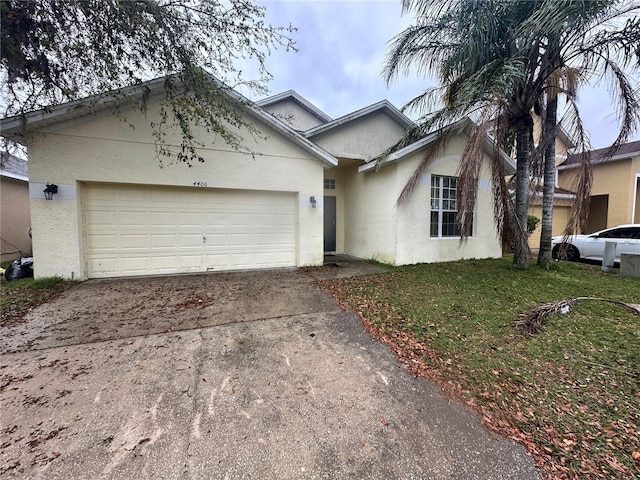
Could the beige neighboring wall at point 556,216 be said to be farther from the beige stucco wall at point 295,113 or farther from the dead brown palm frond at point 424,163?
the beige stucco wall at point 295,113

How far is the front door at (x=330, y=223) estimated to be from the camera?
10.8 metres

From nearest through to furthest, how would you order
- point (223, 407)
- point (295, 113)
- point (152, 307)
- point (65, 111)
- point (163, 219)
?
point (223, 407) → point (152, 307) → point (65, 111) → point (163, 219) → point (295, 113)

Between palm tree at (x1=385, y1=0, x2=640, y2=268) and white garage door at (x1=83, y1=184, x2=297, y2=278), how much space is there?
5.30 meters

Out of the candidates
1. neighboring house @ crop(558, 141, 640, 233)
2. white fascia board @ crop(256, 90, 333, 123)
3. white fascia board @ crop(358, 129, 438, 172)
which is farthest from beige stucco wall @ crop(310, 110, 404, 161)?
neighboring house @ crop(558, 141, 640, 233)

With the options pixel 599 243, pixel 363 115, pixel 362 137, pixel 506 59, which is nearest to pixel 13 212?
pixel 362 137

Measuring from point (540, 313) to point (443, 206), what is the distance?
5356 mm

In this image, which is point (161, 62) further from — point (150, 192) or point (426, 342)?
point (426, 342)

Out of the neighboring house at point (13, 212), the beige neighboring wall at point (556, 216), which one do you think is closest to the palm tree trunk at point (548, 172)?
the beige neighboring wall at point (556, 216)

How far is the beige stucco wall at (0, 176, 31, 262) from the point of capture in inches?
345

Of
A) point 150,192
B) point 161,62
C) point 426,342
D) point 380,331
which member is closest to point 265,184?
point 150,192

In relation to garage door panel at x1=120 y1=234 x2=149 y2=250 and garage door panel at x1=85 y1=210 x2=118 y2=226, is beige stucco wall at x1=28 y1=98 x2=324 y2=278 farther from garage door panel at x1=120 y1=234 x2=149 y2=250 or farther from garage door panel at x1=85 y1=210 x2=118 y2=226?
garage door panel at x1=120 y1=234 x2=149 y2=250

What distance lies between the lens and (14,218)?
9070mm

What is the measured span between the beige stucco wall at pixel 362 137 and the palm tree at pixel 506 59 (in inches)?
102

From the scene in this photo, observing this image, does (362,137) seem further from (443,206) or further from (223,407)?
(223,407)
